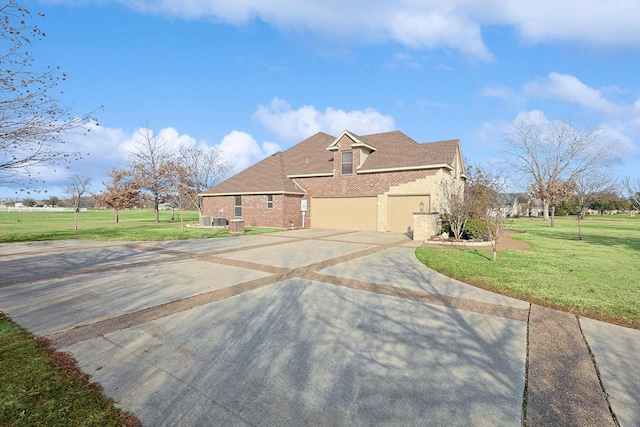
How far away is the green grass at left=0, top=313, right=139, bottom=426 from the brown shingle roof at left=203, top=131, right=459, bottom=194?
60.3 ft

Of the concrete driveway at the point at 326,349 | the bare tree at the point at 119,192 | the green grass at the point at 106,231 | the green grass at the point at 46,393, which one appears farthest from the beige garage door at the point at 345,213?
the bare tree at the point at 119,192

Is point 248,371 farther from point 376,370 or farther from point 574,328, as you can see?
point 574,328

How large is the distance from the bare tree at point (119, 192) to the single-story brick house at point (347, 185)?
42.5 feet

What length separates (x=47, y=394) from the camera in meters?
2.97

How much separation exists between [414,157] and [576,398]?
60.0 ft

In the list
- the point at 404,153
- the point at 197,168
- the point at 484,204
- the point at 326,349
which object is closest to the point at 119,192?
the point at 197,168

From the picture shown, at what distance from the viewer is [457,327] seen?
4.74 meters

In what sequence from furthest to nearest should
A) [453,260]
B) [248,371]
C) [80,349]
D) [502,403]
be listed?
[453,260] → [80,349] → [248,371] → [502,403]

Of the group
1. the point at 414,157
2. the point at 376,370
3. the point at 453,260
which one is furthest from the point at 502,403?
the point at 414,157

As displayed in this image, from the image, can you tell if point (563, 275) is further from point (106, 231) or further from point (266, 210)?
point (106, 231)

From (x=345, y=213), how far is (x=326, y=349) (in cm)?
1859

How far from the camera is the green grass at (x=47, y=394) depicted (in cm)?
262

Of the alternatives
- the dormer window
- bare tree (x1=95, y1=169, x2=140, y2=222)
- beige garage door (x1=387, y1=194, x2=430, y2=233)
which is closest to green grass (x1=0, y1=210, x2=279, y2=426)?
beige garage door (x1=387, y1=194, x2=430, y2=233)

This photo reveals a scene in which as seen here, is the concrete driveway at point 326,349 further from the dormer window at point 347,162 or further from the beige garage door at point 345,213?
the dormer window at point 347,162
